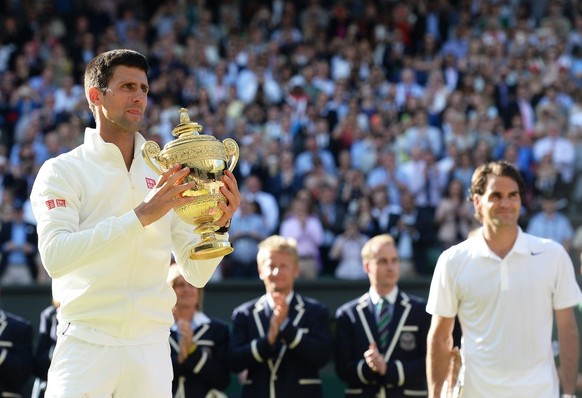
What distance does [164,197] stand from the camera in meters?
4.49

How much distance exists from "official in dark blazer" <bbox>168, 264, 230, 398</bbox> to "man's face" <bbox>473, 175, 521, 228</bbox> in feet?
7.83

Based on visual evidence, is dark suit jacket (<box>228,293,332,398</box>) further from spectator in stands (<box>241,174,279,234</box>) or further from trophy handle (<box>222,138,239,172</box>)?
spectator in stands (<box>241,174,279,234</box>)

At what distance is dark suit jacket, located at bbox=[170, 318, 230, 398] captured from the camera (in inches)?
295

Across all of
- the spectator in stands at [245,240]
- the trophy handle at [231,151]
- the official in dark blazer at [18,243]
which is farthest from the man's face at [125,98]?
the official in dark blazer at [18,243]

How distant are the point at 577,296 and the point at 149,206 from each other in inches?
96.3

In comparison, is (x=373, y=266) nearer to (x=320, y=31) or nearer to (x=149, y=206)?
(x=149, y=206)

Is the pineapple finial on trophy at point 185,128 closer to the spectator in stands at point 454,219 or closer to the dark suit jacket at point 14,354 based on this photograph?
the dark suit jacket at point 14,354

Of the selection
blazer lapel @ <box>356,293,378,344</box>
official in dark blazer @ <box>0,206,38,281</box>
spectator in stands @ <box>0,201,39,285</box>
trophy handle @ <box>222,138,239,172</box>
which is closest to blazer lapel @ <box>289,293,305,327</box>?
blazer lapel @ <box>356,293,378,344</box>

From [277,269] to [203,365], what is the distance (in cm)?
81

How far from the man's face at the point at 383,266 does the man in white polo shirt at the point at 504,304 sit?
156cm

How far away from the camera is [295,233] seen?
1269 centimetres

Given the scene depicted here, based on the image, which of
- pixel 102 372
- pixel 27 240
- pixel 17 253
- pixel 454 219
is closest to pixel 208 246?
pixel 102 372

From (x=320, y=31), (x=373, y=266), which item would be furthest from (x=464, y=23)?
(x=373, y=266)

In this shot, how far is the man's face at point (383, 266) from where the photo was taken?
748 cm
